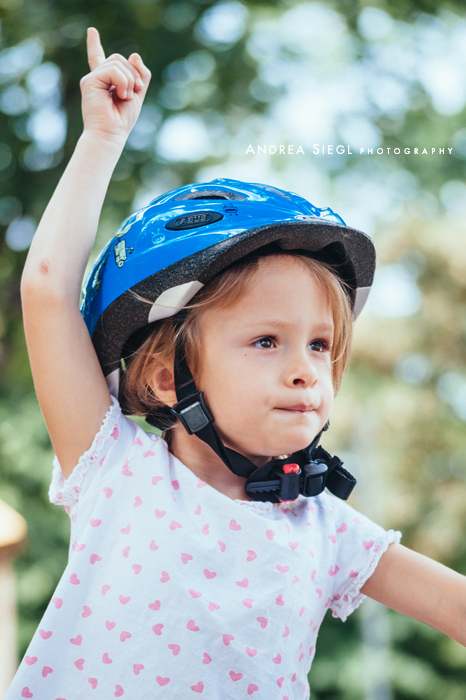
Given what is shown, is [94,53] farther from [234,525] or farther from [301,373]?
[234,525]

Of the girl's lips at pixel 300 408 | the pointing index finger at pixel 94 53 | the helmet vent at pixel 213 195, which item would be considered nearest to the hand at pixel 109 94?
the pointing index finger at pixel 94 53

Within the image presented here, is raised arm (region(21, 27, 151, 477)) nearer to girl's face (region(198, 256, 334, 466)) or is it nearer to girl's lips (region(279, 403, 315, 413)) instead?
girl's face (region(198, 256, 334, 466))

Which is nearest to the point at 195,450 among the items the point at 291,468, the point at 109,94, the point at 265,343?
the point at 291,468

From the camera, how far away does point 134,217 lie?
1.96m

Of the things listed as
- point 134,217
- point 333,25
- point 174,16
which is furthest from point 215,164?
point 134,217

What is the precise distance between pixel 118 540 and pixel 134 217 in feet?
3.10

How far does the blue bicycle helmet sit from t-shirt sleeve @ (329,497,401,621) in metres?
0.26

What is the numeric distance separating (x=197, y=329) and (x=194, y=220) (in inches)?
12.3

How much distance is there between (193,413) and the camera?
170 centimetres

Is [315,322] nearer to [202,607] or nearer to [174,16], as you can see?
[202,607]

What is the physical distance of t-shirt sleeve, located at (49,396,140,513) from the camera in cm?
167

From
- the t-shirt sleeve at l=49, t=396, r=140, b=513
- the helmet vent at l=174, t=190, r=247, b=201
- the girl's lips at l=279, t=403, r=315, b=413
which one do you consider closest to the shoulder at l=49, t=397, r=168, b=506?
the t-shirt sleeve at l=49, t=396, r=140, b=513

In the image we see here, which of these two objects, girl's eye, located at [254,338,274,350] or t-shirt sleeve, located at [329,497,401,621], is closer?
girl's eye, located at [254,338,274,350]

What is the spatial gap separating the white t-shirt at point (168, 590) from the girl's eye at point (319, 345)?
1.49 feet
